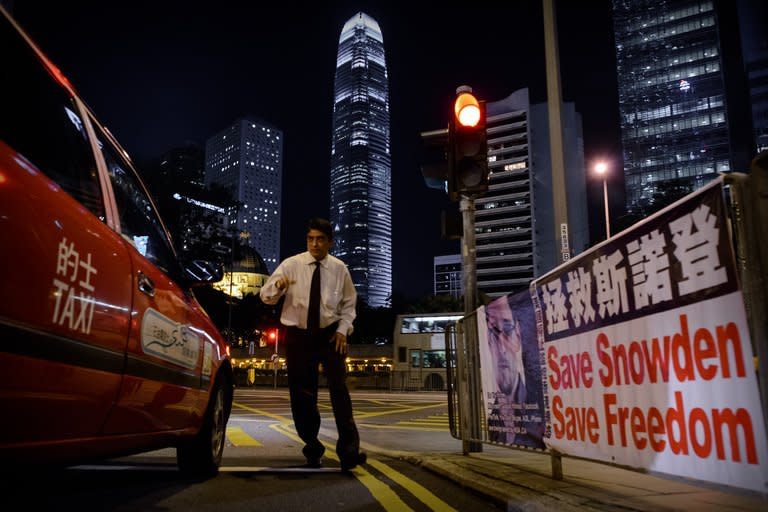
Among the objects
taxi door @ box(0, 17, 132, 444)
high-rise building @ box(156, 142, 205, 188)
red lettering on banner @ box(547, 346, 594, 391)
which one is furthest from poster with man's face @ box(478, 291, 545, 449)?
high-rise building @ box(156, 142, 205, 188)

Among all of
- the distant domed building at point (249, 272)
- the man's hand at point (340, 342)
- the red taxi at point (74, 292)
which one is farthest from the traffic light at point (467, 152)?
the distant domed building at point (249, 272)

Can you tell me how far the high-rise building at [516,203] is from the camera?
144500 millimetres

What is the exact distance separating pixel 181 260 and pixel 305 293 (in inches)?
46.3

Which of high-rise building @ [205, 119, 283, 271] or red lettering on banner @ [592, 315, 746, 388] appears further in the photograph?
high-rise building @ [205, 119, 283, 271]

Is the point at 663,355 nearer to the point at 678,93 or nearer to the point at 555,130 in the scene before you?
the point at 555,130

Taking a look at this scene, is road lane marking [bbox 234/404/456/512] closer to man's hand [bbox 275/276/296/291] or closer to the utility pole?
man's hand [bbox 275/276/296/291]

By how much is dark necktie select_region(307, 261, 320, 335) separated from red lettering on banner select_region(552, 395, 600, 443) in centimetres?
188

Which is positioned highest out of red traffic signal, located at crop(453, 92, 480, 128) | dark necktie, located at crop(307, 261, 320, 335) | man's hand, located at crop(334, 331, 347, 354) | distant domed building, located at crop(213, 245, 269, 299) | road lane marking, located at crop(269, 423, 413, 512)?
distant domed building, located at crop(213, 245, 269, 299)

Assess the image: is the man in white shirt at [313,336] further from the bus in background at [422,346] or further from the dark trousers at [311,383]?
the bus in background at [422,346]

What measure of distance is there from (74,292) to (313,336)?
2.64 metres

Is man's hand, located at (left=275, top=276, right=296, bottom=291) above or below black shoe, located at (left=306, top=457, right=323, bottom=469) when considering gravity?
above

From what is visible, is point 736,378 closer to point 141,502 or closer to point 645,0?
point 141,502

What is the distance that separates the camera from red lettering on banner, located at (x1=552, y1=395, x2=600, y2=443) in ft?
10.6

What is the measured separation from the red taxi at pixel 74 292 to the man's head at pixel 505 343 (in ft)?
7.56
